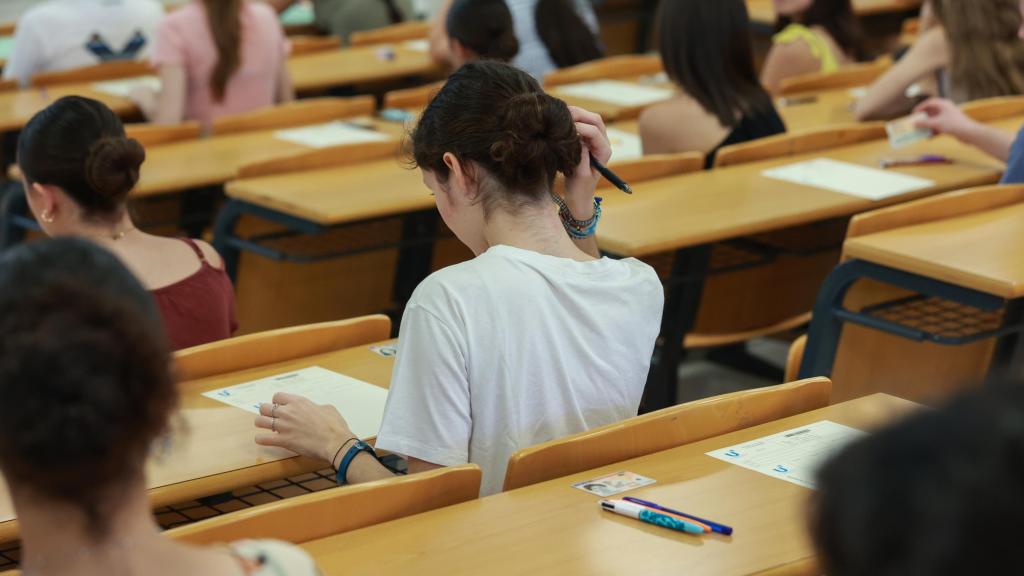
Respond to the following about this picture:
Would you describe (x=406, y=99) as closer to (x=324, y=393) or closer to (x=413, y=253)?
(x=413, y=253)

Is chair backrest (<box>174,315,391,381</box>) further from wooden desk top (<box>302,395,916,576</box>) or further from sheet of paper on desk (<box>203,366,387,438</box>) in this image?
wooden desk top (<box>302,395,916,576</box>)

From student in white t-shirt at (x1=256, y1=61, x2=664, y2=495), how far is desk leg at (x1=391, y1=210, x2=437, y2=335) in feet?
6.79

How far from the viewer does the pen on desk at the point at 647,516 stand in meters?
1.87

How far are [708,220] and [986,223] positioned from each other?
0.67 m

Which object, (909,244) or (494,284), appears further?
(909,244)

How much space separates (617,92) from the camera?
566 centimetres

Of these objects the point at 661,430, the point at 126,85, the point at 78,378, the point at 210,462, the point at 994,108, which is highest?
the point at 78,378

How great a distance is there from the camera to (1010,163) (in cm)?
379

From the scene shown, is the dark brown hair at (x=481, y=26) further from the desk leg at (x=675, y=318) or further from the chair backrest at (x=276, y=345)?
the chair backrest at (x=276, y=345)

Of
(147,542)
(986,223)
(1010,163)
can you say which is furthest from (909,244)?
(147,542)

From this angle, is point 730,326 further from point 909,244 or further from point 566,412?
point 566,412

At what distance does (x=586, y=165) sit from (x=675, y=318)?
1463 mm

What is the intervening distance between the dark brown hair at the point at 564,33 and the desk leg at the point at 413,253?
6.13 feet

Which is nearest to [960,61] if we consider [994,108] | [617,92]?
[994,108]
